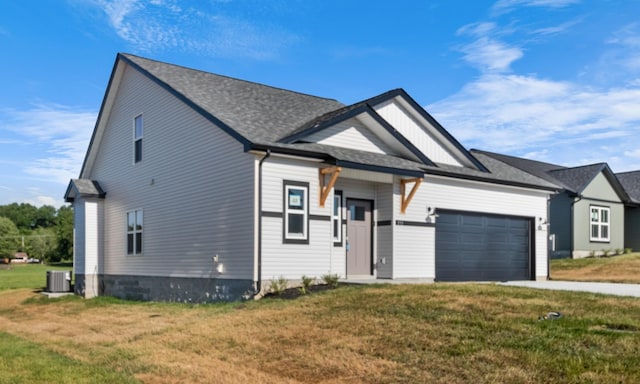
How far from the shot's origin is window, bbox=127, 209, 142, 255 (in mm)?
19406

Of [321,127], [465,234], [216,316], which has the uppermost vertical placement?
[321,127]

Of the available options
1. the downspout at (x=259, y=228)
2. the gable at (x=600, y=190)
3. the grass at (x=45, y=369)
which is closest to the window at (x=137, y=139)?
the downspout at (x=259, y=228)

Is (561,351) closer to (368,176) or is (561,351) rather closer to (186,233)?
(368,176)

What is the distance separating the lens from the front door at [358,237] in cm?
1655

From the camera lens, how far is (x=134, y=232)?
64.8 ft

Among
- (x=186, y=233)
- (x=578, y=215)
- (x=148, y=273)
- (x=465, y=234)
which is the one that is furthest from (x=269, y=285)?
(x=578, y=215)

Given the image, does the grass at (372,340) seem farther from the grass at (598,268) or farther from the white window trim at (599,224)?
the white window trim at (599,224)

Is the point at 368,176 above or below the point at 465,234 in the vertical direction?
above

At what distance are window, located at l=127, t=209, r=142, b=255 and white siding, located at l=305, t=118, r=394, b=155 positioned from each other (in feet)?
23.6

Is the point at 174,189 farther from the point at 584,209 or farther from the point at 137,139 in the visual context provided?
the point at 584,209

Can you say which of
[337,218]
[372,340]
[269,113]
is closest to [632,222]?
[337,218]

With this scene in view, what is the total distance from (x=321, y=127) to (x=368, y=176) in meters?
1.92

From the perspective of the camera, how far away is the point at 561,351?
23.8 feet

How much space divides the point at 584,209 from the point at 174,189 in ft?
72.4
